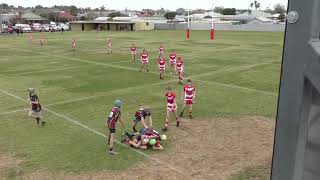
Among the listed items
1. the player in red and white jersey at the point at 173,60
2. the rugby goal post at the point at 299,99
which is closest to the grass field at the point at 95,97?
the player in red and white jersey at the point at 173,60

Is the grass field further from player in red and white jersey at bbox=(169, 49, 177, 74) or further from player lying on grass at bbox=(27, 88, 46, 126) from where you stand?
player in red and white jersey at bbox=(169, 49, 177, 74)

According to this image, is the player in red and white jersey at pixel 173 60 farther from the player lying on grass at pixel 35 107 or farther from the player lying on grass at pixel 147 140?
the player lying on grass at pixel 147 140

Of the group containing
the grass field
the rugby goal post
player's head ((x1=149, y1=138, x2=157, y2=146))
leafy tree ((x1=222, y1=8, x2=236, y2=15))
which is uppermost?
leafy tree ((x1=222, y1=8, x2=236, y2=15))

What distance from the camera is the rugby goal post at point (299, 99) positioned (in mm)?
1646

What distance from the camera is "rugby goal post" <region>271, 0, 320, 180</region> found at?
165 centimetres

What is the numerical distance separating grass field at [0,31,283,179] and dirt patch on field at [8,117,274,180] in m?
0.39

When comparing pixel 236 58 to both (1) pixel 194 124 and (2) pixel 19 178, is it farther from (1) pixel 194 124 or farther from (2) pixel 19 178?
(2) pixel 19 178

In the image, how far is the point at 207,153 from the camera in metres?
11.6

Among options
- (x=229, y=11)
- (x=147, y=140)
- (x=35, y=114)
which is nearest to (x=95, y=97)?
(x=35, y=114)

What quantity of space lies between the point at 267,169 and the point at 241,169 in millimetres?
744

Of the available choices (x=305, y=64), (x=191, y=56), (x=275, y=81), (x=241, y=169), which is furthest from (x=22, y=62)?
(x=305, y=64)

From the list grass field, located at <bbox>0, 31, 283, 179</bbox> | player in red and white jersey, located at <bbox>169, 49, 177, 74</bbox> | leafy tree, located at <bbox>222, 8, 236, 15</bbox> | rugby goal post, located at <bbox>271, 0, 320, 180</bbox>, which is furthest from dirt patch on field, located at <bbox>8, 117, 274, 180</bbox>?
leafy tree, located at <bbox>222, 8, 236, 15</bbox>

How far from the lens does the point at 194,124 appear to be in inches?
580

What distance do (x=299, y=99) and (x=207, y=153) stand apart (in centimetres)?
1008
